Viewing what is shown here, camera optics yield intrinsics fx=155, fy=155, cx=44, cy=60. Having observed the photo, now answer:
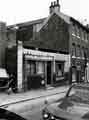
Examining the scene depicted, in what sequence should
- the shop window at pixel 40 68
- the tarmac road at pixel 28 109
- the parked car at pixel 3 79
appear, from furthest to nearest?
the shop window at pixel 40 68 → the parked car at pixel 3 79 → the tarmac road at pixel 28 109

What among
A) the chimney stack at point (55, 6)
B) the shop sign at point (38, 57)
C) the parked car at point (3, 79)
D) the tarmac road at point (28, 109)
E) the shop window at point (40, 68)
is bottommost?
the tarmac road at point (28, 109)

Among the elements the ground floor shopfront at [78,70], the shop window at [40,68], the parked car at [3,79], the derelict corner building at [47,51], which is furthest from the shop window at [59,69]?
the parked car at [3,79]

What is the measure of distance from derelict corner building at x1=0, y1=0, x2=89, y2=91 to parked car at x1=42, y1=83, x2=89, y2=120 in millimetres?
8186

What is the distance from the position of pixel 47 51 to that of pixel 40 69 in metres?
2.39

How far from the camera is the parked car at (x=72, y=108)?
407cm

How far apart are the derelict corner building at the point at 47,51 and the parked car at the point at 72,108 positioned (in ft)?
26.9

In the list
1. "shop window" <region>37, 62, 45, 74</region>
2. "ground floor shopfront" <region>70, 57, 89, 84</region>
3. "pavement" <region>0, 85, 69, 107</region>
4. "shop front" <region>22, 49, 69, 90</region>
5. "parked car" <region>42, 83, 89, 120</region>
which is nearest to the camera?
"parked car" <region>42, 83, 89, 120</region>

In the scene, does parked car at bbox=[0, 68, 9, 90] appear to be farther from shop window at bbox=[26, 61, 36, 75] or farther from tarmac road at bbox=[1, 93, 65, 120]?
tarmac road at bbox=[1, 93, 65, 120]

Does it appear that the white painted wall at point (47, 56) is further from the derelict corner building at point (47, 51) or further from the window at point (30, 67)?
the window at point (30, 67)

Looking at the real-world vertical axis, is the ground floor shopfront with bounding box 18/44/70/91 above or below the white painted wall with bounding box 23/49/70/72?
below

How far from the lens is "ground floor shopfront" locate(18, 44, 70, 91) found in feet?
44.3

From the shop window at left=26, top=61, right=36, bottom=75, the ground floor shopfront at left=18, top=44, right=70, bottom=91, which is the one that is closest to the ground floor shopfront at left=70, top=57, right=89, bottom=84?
the ground floor shopfront at left=18, top=44, right=70, bottom=91

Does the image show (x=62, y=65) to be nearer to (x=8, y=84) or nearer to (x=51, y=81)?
(x=51, y=81)

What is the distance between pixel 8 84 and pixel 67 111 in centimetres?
904
